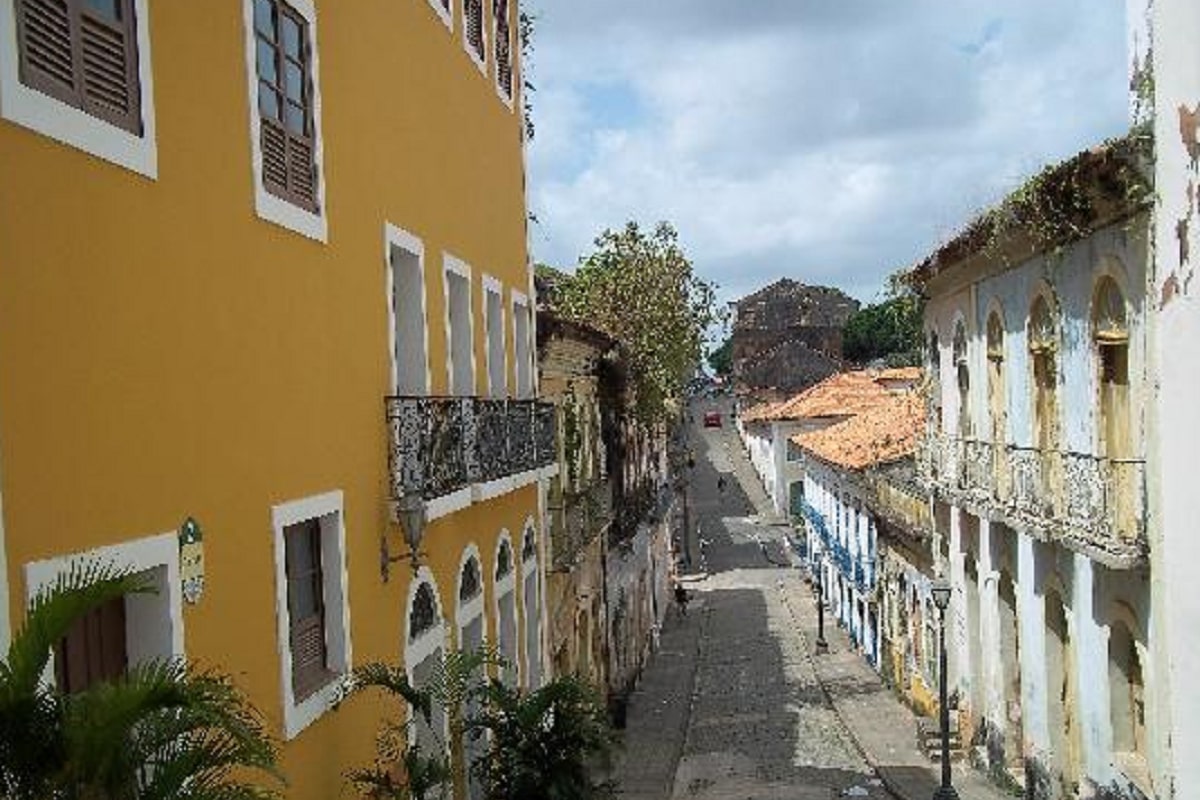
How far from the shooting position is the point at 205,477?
23.1 feet

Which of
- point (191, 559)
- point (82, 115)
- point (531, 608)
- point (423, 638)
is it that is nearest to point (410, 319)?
point (423, 638)

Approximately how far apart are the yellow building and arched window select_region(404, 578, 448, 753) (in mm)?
49

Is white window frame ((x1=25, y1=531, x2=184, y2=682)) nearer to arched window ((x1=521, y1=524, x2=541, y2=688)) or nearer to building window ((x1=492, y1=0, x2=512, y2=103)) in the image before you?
arched window ((x1=521, y1=524, x2=541, y2=688))

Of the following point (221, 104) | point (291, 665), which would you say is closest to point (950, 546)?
point (291, 665)

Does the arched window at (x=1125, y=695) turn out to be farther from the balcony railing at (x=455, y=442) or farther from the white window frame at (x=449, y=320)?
the white window frame at (x=449, y=320)

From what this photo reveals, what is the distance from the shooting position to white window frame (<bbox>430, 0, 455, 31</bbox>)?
1278 cm

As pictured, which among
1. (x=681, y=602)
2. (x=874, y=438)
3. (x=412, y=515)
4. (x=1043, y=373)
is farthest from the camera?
(x=681, y=602)

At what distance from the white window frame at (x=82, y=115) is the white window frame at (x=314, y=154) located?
4.46 feet

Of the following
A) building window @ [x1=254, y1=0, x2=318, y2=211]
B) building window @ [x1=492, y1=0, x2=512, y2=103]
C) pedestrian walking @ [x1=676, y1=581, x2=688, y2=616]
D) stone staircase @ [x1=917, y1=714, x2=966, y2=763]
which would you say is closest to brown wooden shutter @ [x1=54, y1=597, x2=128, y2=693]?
building window @ [x1=254, y1=0, x2=318, y2=211]

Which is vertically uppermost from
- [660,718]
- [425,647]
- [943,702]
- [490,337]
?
[490,337]

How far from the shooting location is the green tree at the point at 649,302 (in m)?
35.0

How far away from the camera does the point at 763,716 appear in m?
27.4

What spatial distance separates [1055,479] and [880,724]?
40.1 ft

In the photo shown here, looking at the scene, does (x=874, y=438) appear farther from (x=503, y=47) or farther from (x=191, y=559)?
(x=191, y=559)
